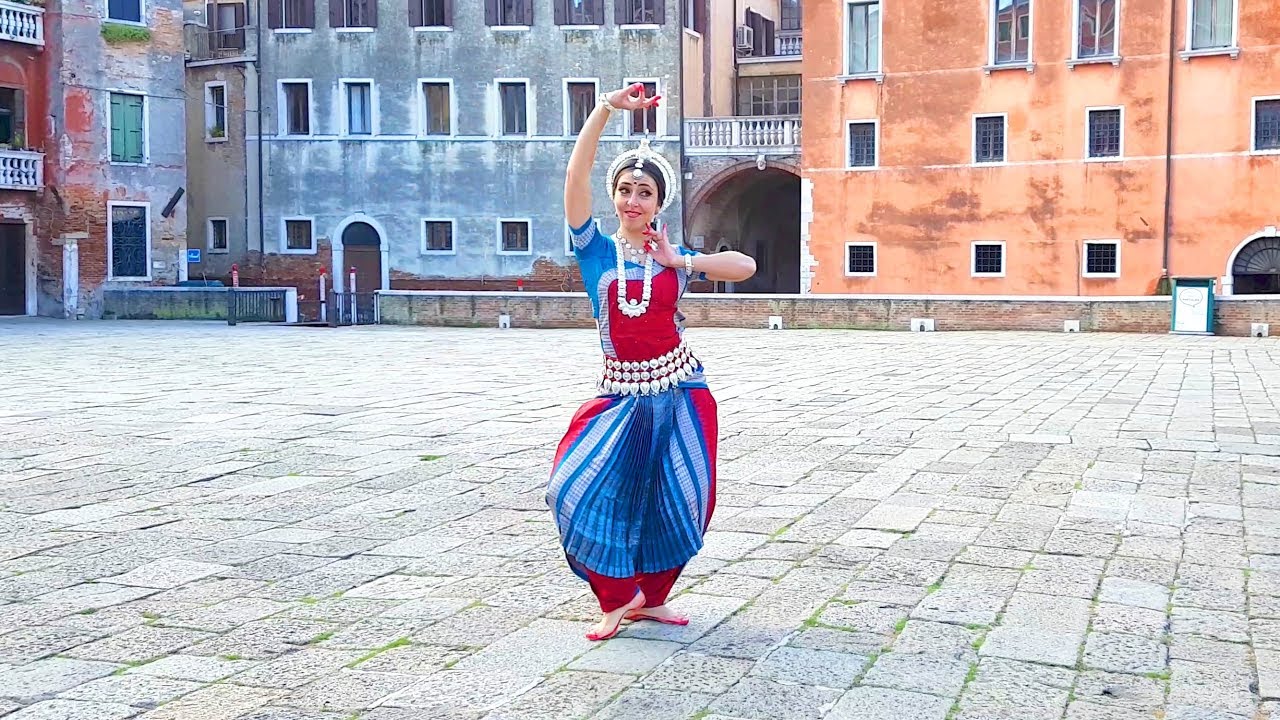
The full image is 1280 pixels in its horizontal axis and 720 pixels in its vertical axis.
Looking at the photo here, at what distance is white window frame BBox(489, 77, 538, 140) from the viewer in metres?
36.2

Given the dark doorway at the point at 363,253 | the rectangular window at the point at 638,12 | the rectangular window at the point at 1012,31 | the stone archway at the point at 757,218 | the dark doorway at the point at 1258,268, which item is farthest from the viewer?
the dark doorway at the point at 363,253

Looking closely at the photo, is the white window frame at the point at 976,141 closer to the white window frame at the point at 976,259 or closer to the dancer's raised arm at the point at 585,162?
the white window frame at the point at 976,259

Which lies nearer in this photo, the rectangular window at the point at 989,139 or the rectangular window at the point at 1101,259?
the rectangular window at the point at 1101,259

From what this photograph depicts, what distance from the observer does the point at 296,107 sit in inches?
1457

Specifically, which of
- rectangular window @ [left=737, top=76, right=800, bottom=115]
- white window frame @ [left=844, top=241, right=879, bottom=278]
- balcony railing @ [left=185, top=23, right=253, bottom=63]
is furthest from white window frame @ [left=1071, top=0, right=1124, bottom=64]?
balcony railing @ [left=185, top=23, right=253, bottom=63]

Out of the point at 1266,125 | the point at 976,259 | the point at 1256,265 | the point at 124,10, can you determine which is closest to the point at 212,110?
the point at 124,10

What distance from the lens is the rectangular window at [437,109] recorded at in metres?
36.5

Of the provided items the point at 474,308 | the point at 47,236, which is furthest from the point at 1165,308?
the point at 47,236

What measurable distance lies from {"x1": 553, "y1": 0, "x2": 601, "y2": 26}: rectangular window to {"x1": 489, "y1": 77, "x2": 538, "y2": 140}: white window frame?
178 cm

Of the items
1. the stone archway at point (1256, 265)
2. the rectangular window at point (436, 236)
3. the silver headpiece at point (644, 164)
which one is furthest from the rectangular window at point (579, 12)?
the silver headpiece at point (644, 164)

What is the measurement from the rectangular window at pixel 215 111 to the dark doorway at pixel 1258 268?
81.9 feet

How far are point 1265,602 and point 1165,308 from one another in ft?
66.4

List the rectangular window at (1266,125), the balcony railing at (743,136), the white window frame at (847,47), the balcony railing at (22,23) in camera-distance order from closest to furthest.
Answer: the rectangular window at (1266,125)
the balcony railing at (22,23)
the white window frame at (847,47)
the balcony railing at (743,136)

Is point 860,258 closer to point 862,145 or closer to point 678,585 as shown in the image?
point 862,145
